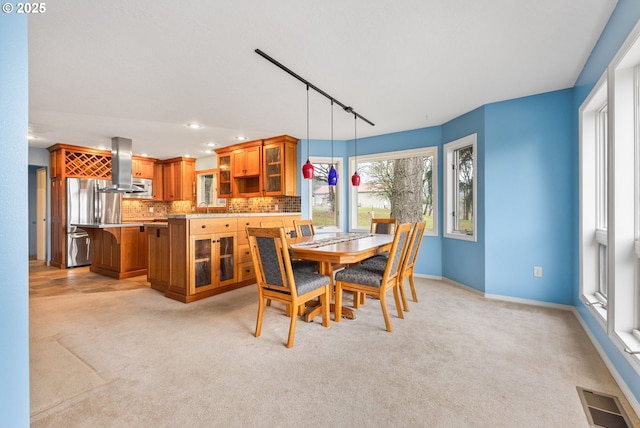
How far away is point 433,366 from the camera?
1.95 metres

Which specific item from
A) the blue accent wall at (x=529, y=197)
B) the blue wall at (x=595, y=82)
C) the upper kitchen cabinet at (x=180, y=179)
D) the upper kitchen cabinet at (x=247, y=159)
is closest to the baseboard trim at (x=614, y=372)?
the blue wall at (x=595, y=82)

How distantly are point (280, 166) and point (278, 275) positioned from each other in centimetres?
300

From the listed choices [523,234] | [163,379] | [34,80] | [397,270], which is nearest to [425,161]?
[523,234]

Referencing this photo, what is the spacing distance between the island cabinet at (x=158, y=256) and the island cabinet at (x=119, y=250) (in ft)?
3.08

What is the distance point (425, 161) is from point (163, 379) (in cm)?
433

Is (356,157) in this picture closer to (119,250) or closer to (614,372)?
(614,372)

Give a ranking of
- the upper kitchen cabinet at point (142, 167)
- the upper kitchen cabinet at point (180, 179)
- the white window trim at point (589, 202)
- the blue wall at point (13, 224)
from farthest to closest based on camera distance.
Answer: the upper kitchen cabinet at point (180, 179) → the upper kitchen cabinet at point (142, 167) → the white window trim at point (589, 202) → the blue wall at point (13, 224)

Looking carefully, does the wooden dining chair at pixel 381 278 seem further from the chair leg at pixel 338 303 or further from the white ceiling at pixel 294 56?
the white ceiling at pixel 294 56

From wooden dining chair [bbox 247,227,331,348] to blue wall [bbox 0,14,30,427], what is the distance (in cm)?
136

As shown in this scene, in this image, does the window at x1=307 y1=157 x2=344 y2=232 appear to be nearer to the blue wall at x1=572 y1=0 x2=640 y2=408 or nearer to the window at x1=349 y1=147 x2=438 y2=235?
the window at x1=349 y1=147 x2=438 y2=235

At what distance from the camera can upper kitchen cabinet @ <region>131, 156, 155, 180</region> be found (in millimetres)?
6461

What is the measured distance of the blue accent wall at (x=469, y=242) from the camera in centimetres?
354

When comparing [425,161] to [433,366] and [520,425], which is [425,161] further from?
[520,425]

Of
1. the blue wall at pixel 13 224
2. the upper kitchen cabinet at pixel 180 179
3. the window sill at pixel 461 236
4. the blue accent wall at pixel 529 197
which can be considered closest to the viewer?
the blue wall at pixel 13 224
